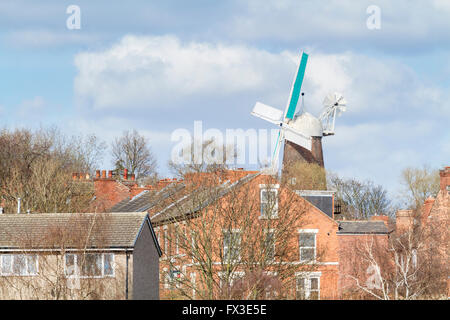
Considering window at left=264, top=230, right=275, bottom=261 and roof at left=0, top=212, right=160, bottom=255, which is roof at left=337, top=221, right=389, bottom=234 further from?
roof at left=0, top=212, right=160, bottom=255

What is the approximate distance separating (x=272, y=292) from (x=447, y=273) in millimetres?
21992

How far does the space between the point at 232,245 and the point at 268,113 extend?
5323 centimetres

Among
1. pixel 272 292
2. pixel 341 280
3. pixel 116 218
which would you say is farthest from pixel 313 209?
pixel 272 292

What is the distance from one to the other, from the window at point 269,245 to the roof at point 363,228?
14.1 m

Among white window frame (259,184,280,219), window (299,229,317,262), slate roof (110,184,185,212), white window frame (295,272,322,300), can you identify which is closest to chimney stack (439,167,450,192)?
window (299,229,317,262)

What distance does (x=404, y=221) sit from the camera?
60.9m

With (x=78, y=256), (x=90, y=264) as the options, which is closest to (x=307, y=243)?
(x=90, y=264)

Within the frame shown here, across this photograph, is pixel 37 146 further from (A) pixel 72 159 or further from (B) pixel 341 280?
(B) pixel 341 280

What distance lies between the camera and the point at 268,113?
317 feet

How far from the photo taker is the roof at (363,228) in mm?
58781

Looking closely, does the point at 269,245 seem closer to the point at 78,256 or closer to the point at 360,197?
the point at 78,256

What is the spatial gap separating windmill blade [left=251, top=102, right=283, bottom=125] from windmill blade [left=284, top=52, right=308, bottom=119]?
160 cm

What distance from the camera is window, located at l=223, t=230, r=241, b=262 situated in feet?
145

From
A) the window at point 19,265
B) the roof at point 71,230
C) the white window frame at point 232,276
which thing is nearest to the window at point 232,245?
the white window frame at point 232,276
